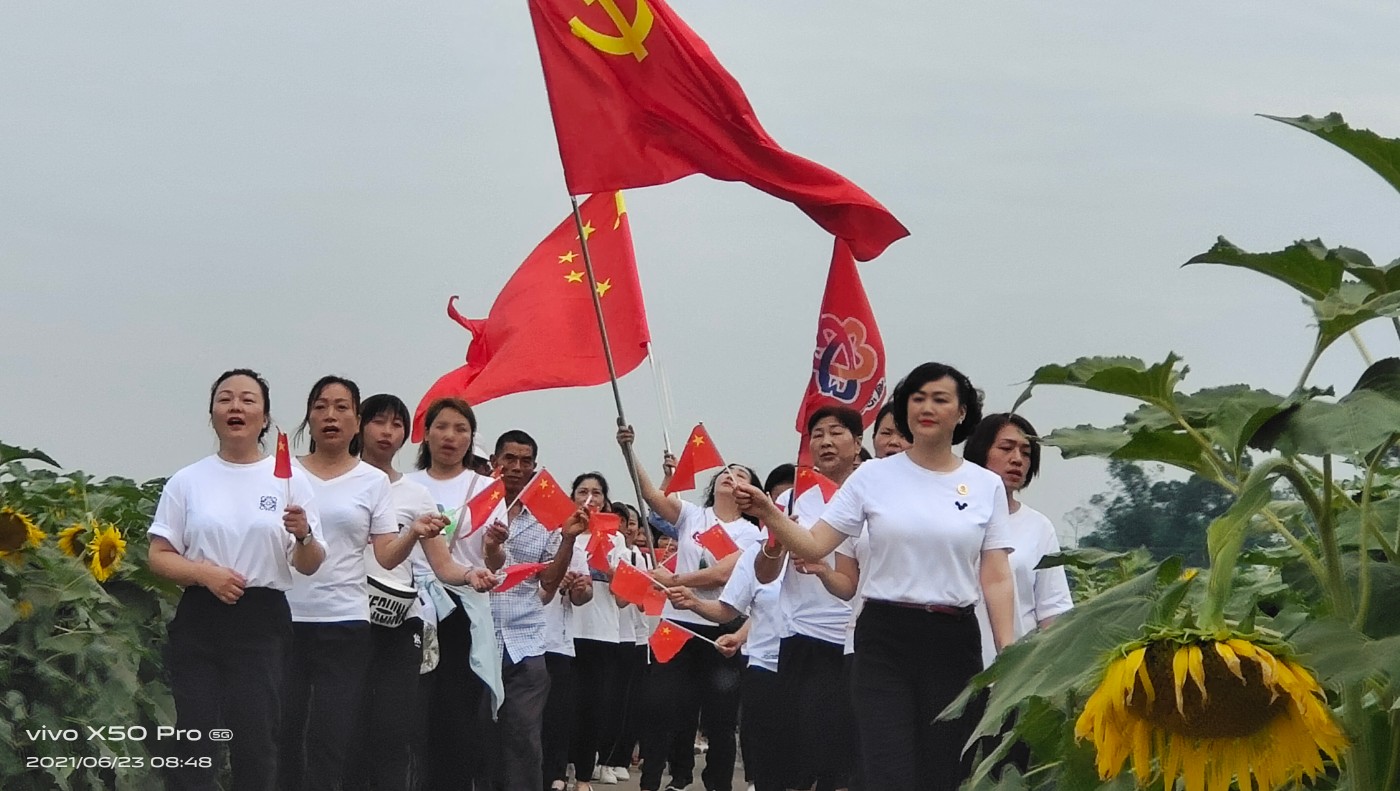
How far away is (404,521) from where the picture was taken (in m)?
9.69

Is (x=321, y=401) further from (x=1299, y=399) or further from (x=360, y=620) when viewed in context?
(x=1299, y=399)

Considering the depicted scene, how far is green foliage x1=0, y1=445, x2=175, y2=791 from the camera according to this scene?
25.5 feet

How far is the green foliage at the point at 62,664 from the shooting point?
776 cm

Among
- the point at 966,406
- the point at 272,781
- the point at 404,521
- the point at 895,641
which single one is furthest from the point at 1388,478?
the point at 404,521

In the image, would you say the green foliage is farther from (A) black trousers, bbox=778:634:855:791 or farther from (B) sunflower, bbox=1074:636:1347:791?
(B) sunflower, bbox=1074:636:1347:791

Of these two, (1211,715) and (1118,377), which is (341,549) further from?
(1211,715)

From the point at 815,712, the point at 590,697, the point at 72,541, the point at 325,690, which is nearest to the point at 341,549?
the point at 325,690

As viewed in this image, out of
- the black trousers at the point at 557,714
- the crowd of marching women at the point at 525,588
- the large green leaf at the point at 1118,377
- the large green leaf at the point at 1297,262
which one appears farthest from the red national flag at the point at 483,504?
the large green leaf at the point at 1297,262

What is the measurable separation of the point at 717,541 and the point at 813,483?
5.37 feet

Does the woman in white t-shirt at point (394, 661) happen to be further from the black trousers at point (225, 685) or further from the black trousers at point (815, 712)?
the black trousers at point (815, 712)

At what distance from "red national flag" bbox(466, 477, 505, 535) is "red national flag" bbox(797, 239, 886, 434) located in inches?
115

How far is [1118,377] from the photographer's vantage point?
12.6ft

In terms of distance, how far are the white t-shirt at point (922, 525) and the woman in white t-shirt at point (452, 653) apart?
3084 mm

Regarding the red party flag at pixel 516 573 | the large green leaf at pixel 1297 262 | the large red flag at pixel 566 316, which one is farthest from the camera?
the large red flag at pixel 566 316
